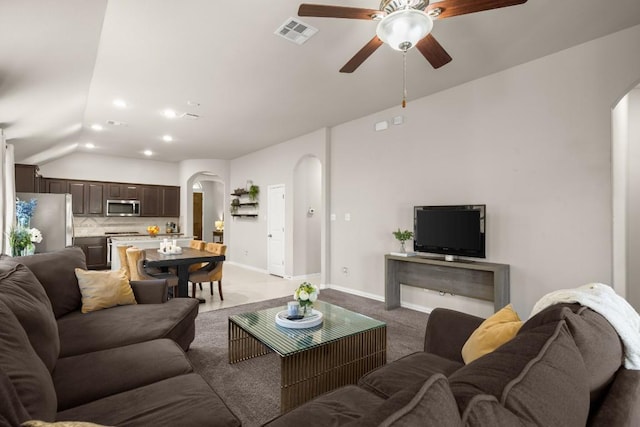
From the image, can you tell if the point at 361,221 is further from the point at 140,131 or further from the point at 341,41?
the point at 140,131

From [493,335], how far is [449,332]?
1.93 feet

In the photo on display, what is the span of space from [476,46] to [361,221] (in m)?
2.89

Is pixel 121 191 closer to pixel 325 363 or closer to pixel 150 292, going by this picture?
pixel 150 292

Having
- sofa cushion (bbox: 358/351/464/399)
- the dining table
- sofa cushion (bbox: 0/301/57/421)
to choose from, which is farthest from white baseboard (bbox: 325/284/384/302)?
sofa cushion (bbox: 0/301/57/421)

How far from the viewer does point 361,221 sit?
16.9ft

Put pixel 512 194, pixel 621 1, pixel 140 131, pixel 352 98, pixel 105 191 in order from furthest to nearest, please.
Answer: pixel 105 191
pixel 140 131
pixel 352 98
pixel 512 194
pixel 621 1

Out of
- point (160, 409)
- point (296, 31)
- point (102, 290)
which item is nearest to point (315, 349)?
point (160, 409)

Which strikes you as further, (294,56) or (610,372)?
(294,56)

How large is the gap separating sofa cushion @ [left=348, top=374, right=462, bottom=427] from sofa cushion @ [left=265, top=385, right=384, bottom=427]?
0.69 meters

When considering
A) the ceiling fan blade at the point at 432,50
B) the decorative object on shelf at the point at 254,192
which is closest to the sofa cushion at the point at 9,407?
the ceiling fan blade at the point at 432,50

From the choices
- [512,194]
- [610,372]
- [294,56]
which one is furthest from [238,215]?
[610,372]

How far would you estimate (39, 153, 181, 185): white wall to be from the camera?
7411mm

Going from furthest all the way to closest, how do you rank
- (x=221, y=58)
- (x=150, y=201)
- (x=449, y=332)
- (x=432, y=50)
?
(x=150, y=201)
(x=221, y=58)
(x=432, y=50)
(x=449, y=332)

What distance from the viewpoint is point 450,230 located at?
3830mm
